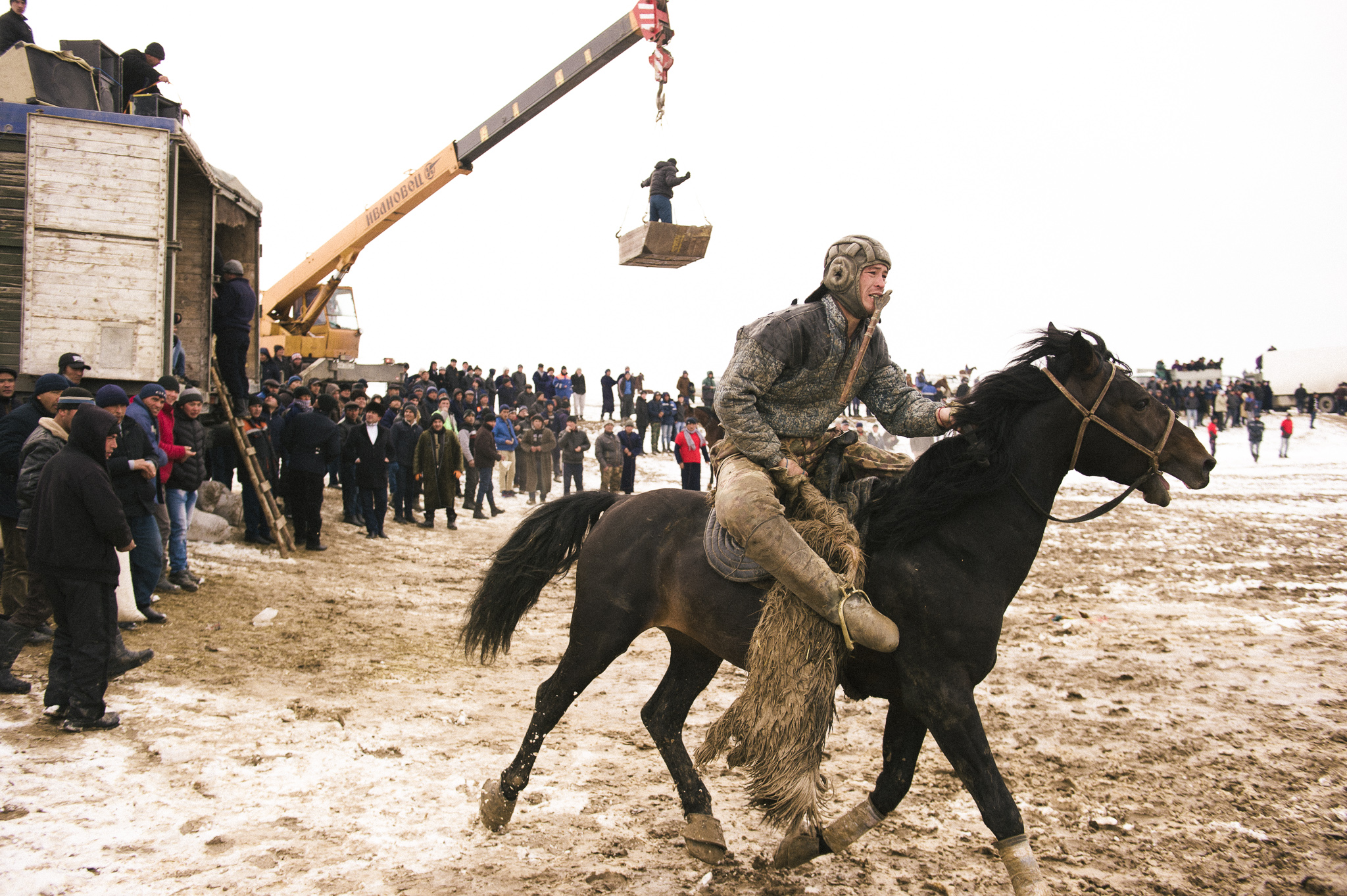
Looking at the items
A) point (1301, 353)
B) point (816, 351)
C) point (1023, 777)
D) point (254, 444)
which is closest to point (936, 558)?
point (816, 351)

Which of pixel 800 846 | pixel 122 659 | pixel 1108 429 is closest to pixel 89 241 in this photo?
pixel 122 659

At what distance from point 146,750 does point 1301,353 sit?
52074 mm

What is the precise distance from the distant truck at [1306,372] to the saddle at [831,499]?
46868 mm

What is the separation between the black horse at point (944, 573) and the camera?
3.38m

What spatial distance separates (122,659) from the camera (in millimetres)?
5531

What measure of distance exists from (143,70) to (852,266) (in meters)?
10.9

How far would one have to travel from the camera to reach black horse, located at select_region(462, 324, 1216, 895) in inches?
133

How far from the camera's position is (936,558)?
11.5 ft

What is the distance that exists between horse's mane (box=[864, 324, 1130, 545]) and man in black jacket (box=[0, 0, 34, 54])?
10861mm

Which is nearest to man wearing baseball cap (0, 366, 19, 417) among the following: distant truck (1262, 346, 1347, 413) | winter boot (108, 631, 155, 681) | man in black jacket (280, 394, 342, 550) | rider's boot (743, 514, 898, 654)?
winter boot (108, 631, 155, 681)

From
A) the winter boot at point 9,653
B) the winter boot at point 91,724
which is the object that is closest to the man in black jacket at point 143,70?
the winter boot at point 9,653

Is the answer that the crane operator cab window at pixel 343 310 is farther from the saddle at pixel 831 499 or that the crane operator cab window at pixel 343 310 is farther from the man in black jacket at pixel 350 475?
the saddle at pixel 831 499

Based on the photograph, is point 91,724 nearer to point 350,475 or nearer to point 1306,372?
point 350,475

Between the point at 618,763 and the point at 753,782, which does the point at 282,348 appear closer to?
the point at 618,763
